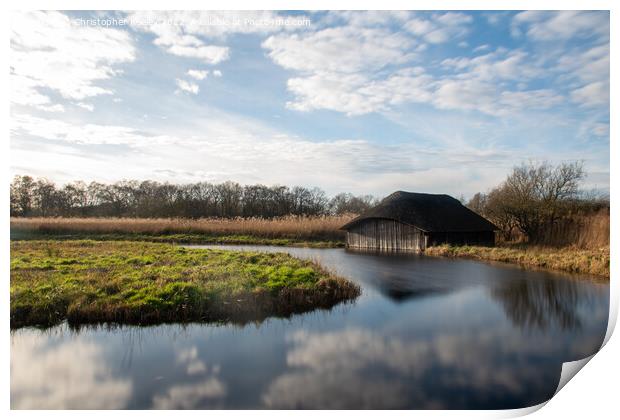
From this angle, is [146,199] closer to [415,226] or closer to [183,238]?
[183,238]

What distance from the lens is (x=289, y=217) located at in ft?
59.0

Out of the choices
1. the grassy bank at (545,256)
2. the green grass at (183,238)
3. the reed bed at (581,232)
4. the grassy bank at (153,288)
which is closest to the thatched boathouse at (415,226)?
the grassy bank at (545,256)

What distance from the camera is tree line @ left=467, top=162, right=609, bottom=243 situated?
13867 mm

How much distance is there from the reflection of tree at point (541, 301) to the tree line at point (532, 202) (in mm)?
3524

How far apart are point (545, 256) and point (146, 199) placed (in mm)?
13111

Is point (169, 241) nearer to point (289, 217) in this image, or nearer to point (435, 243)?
point (289, 217)

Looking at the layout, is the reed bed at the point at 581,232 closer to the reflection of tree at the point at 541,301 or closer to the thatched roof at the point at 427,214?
the reflection of tree at the point at 541,301

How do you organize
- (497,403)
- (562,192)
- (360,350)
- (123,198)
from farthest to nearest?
(562,192) < (123,198) < (360,350) < (497,403)

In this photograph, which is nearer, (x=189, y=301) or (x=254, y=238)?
(x=189, y=301)

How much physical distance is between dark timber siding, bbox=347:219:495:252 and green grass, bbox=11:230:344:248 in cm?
149

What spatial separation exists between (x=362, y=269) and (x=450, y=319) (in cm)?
531

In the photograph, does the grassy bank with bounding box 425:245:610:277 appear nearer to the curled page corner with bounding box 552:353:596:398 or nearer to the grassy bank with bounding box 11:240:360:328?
the curled page corner with bounding box 552:353:596:398

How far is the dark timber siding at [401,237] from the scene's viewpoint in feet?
57.3
